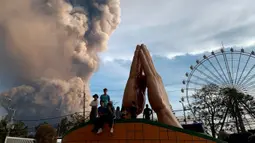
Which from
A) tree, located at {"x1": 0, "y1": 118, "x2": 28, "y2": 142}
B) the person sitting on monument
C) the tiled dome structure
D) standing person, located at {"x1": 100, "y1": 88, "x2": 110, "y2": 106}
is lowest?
tree, located at {"x1": 0, "y1": 118, "x2": 28, "y2": 142}

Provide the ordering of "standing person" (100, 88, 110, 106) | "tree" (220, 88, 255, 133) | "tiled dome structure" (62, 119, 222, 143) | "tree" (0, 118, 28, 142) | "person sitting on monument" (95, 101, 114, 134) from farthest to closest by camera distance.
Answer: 1. "tree" (0, 118, 28, 142)
2. "tree" (220, 88, 255, 133)
3. "standing person" (100, 88, 110, 106)
4. "person sitting on monument" (95, 101, 114, 134)
5. "tiled dome structure" (62, 119, 222, 143)

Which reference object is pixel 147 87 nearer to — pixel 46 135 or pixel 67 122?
pixel 46 135

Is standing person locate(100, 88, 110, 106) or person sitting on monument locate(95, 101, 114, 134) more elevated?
standing person locate(100, 88, 110, 106)

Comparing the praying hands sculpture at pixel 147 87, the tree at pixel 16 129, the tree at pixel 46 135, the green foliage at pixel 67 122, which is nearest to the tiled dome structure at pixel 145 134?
the praying hands sculpture at pixel 147 87

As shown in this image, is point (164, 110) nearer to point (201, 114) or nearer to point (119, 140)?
point (119, 140)

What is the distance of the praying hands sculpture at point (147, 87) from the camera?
970cm

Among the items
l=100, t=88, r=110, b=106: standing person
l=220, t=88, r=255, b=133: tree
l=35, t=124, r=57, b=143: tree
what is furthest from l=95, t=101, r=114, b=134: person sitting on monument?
l=220, t=88, r=255, b=133: tree

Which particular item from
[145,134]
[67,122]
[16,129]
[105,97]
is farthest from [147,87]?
[67,122]

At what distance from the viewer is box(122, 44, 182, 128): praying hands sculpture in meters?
9.70

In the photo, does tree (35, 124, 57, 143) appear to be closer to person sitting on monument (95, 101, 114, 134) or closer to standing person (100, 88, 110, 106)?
standing person (100, 88, 110, 106)

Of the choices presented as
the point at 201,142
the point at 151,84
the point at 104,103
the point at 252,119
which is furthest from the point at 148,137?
the point at 252,119

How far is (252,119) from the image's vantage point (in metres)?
32.7

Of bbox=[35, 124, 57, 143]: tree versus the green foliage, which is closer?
bbox=[35, 124, 57, 143]: tree

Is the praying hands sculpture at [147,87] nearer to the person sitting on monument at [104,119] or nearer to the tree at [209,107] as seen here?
the person sitting on monument at [104,119]
